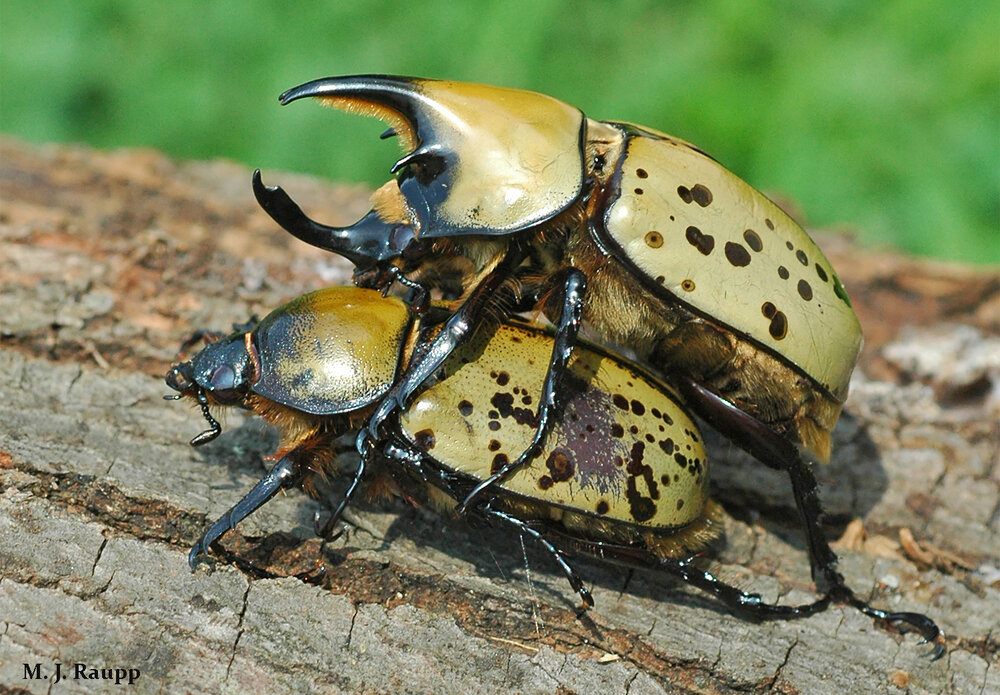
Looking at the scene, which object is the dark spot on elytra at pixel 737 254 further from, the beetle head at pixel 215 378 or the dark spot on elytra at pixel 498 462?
the beetle head at pixel 215 378

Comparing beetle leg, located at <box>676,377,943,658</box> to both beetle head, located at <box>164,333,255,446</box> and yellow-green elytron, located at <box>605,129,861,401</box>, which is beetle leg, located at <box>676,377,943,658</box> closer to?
yellow-green elytron, located at <box>605,129,861,401</box>

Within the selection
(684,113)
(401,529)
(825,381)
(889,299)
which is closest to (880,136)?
(684,113)

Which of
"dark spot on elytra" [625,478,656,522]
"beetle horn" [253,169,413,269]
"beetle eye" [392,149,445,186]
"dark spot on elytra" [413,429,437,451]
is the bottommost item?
"dark spot on elytra" [413,429,437,451]

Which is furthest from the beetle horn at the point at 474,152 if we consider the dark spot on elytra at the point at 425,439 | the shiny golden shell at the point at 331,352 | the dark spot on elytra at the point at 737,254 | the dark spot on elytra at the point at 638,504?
the dark spot on elytra at the point at 638,504

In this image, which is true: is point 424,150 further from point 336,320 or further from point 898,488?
point 898,488

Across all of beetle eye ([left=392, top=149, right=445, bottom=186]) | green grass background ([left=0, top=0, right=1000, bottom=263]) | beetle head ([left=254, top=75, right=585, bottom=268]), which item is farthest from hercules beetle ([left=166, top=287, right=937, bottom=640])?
green grass background ([left=0, top=0, right=1000, bottom=263])
